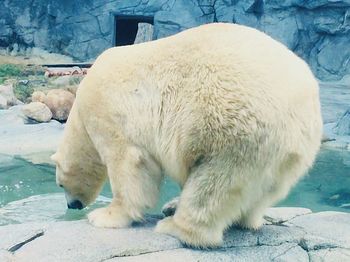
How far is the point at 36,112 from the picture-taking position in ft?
29.4

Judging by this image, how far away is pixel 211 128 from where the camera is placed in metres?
2.35

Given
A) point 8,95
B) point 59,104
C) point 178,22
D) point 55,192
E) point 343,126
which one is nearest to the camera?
point 55,192

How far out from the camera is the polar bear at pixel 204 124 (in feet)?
7.70

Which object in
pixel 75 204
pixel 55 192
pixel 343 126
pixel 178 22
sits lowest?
pixel 343 126

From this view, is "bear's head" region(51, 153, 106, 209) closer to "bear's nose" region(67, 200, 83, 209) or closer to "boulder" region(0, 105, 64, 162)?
"bear's nose" region(67, 200, 83, 209)

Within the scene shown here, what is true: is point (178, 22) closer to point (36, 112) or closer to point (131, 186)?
point (36, 112)

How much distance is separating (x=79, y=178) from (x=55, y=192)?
2818 millimetres

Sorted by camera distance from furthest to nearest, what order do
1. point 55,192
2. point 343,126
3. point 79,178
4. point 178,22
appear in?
point 178,22, point 343,126, point 55,192, point 79,178

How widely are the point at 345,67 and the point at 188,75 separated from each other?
11.6 meters

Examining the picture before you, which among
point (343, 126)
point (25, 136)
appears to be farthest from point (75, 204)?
point (343, 126)

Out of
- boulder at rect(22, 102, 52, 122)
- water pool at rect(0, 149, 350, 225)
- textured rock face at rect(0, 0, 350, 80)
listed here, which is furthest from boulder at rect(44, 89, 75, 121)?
textured rock face at rect(0, 0, 350, 80)

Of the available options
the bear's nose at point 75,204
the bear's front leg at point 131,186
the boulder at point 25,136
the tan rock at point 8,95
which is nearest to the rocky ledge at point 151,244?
the bear's front leg at point 131,186

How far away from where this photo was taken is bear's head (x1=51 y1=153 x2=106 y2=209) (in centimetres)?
310

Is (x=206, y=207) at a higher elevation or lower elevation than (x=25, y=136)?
higher
